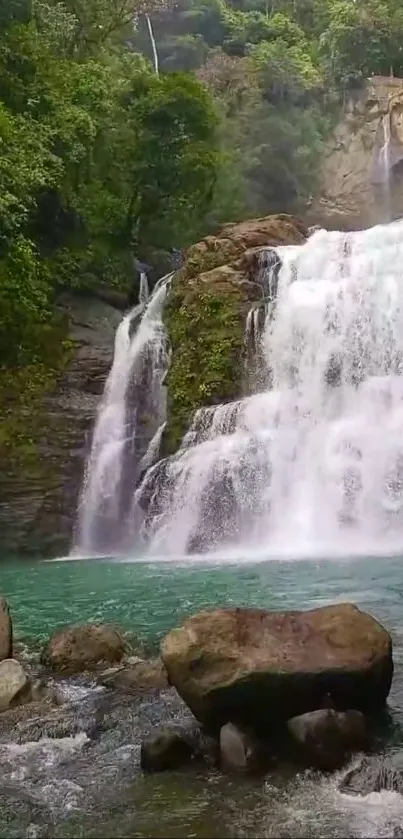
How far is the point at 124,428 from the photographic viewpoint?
65.4ft

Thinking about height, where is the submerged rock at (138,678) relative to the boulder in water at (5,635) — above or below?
below

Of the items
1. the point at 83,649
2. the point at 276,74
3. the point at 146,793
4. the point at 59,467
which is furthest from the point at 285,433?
the point at 276,74

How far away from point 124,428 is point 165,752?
14720 mm

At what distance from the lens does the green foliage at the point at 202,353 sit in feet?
63.7

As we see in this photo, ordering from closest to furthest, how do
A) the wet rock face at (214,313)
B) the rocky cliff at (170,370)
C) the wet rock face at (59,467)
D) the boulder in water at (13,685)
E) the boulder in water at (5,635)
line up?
1. the boulder in water at (13,685)
2. the boulder in water at (5,635)
3. the wet rock face at (59,467)
4. the rocky cliff at (170,370)
5. the wet rock face at (214,313)

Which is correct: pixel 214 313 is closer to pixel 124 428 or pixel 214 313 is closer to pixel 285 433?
pixel 124 428

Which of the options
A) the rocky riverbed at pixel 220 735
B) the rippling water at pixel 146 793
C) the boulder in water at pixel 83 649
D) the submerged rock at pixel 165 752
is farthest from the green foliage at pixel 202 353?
the submerged rock at pixel 165 752

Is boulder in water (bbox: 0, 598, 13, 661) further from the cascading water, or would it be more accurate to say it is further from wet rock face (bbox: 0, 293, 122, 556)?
wet rock face (bbox: 0, 293, 122, 556)

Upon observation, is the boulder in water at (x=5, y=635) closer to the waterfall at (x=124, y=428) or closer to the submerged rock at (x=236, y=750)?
the submerged rock at (x=236, y=750)

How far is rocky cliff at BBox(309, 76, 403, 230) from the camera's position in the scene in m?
35.0

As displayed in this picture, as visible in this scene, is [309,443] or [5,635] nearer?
[5,635]

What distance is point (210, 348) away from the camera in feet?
66.1

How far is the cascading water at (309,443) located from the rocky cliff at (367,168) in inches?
583

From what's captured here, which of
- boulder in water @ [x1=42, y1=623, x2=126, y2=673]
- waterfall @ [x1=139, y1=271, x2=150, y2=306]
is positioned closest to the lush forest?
waterfall @ [x1=139, y1=271, x2=150, y2=306]
